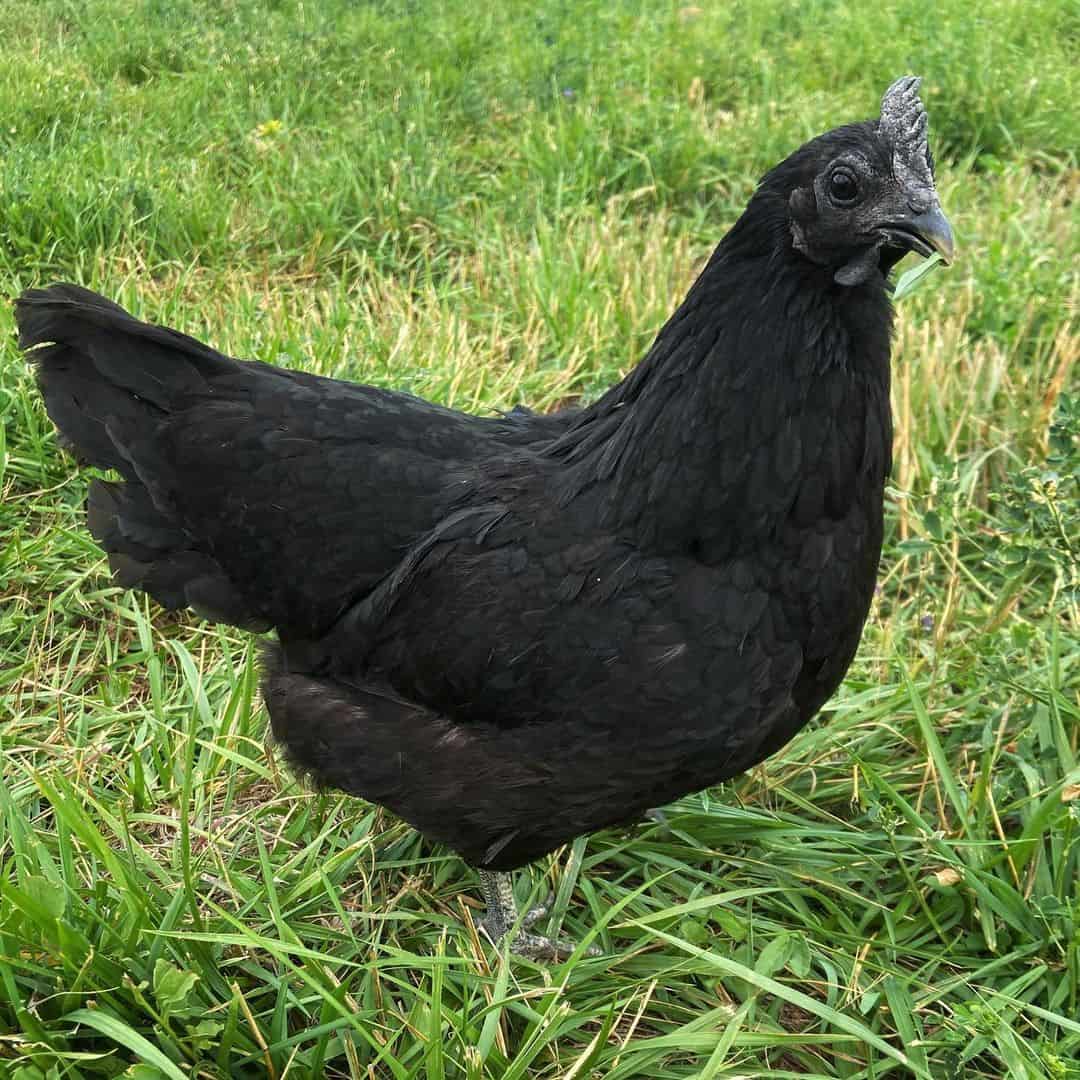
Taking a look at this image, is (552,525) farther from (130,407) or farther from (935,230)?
(130,407)

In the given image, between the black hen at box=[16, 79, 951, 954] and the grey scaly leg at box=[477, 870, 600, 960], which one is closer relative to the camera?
the black hen at box=[16, 79, 951, 954]

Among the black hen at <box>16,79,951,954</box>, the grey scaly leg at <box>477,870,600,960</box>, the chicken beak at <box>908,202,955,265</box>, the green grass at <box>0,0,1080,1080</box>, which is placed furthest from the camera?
the grey scaly leg at <box>477,870,600,960</box>

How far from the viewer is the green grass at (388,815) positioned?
2.14 m

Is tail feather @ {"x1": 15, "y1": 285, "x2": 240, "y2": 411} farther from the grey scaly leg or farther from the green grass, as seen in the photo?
the grey scaly leg

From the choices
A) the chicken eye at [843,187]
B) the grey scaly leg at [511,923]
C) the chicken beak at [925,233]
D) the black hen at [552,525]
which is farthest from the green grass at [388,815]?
the chicken eye at [843,187]

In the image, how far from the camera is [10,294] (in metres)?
4.04

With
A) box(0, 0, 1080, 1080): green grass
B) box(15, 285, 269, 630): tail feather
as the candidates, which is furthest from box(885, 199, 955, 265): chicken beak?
box(15, 285, 269, 630): tail feather

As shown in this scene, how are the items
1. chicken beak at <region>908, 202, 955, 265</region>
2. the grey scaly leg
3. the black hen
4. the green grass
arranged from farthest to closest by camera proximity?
the grey scaly leg → the green grass → the black hen → chicken beak at <region>908, 202, 955, 265</region>

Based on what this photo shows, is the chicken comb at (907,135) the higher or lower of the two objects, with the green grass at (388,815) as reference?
higher

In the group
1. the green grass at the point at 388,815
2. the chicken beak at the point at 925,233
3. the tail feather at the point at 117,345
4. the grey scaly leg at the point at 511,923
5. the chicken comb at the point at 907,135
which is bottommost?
the grey scaly leg at the point at 511,923

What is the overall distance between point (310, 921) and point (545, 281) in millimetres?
3164

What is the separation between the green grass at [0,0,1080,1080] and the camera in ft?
7.04

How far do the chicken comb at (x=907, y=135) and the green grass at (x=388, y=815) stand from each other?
1.23 metres

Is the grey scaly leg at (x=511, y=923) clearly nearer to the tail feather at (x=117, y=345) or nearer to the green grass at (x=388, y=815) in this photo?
the green grass at (x=388, y=815)
